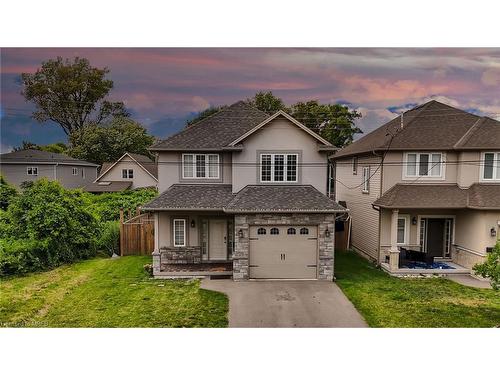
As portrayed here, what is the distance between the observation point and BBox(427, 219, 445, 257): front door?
48.4ft

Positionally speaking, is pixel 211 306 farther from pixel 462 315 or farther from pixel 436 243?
pixel 436 243

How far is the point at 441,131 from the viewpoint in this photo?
14734 millimetres

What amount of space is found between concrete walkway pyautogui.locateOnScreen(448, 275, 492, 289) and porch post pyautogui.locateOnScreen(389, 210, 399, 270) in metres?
2.10

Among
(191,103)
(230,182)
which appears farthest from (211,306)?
(191,103)

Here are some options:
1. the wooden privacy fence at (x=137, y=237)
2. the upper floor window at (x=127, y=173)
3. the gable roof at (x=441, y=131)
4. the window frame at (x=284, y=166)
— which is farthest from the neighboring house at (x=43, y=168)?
the gable roof at (x=441, y=131)

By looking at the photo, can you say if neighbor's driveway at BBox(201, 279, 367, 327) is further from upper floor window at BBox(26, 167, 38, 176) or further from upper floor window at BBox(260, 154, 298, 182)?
upper floor window at BBox(26, 167, 38, 176)

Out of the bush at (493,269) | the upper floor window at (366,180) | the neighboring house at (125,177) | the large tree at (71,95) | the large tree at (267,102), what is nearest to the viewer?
the bush at (493,269)

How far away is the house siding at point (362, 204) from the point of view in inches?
586

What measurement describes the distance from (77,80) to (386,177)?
25.1 meters

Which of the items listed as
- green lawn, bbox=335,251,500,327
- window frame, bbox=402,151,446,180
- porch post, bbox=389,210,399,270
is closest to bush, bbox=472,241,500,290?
green lawn, bbox=335,251,500,327

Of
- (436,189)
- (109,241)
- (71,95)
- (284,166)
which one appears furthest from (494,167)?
(71,95)

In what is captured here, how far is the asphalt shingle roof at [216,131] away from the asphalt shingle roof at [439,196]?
7.09 meters

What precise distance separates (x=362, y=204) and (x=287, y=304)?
28.7 ft

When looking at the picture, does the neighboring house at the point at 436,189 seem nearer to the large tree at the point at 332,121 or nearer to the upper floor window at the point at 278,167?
the upper floor window at the point at 278,167
